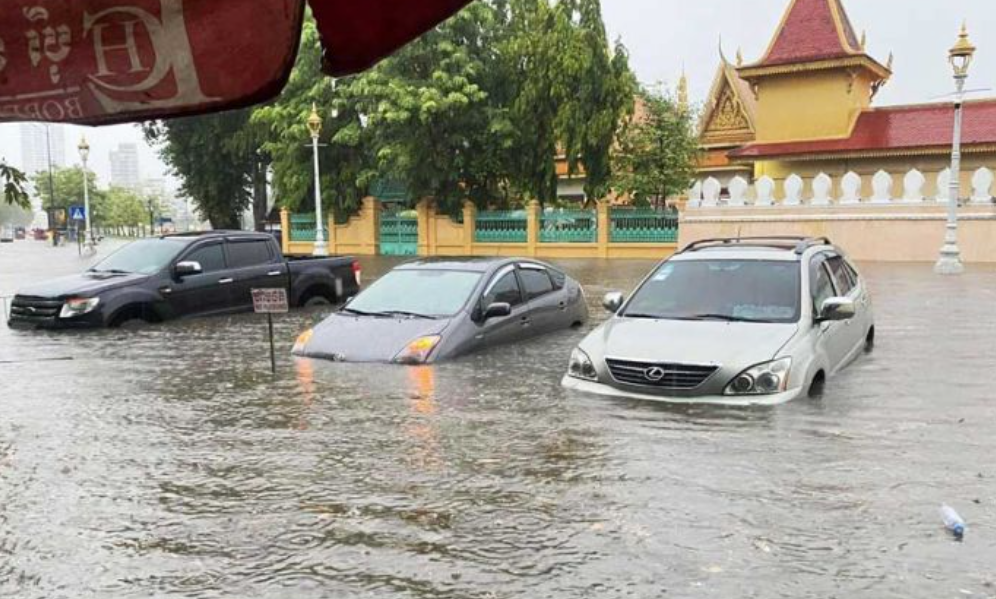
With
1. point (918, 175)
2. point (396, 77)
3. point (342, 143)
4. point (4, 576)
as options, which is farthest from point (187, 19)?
point (342, 143)

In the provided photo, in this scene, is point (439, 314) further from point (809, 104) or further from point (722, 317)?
point (809, 104)

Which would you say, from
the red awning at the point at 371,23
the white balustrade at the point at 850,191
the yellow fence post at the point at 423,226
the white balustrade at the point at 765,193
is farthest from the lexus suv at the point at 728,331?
the yellow fence post at the point at 423,226

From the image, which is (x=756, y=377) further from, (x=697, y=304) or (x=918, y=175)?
(x=918, y=175)

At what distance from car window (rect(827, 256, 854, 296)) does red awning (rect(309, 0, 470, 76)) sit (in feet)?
26.1

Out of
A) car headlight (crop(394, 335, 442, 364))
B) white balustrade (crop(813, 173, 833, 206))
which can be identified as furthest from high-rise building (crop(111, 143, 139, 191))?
car headlight (crop(394, 335, 442, 364))

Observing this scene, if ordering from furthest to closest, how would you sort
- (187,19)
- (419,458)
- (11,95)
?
(419,458), (11,95), (187,19)

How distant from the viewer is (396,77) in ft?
102

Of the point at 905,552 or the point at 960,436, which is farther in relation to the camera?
the point at 960,436

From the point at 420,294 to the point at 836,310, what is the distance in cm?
486

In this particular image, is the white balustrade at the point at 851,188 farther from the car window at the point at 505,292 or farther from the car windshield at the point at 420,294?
the car windshield at the point at 420,294

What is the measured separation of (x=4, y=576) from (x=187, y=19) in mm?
3510

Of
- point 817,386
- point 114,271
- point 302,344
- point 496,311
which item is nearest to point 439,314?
point 496,311

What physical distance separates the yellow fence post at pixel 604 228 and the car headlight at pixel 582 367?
2360 centimetres

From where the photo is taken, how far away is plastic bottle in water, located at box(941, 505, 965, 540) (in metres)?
4.60
